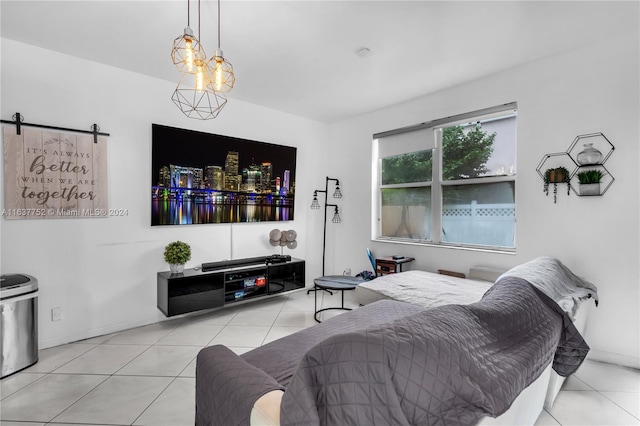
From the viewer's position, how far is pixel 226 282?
11.4ft

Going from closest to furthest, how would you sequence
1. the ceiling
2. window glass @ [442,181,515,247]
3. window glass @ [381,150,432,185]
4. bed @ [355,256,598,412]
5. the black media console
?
bed @ [355,256,598,412] < the ceiling < the black media console < window glass @ [442,181,515,247] < window glass @ [381,150,432,185]

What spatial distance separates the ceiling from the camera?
215 centimetres

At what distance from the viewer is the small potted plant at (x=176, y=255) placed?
3203 millimetres

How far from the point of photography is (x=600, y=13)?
2209 mm

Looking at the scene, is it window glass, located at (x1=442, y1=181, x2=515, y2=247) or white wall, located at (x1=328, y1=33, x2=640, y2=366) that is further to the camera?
window glass, located at (x1=442, y1=181, x2=515, y2=247)

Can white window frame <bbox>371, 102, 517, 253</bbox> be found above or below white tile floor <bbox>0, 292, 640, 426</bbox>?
above

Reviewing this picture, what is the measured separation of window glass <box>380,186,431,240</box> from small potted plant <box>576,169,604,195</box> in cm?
155

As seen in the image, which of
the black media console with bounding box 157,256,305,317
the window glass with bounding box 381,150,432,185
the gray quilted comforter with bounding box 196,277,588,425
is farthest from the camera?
the window glass with bounding box 381,150,432,185

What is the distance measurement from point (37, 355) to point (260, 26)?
3145mm

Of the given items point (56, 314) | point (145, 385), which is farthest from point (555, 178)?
point (56, 314)

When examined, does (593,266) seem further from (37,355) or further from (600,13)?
(37,355)

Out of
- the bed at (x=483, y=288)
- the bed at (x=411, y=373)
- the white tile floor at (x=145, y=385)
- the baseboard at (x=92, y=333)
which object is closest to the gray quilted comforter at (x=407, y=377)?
the bed at (x=411, y=373)

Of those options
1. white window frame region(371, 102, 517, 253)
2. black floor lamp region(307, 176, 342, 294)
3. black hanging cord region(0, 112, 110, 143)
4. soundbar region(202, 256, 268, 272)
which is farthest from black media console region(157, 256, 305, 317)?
black hanging cord region(0, 112, 110, 143)

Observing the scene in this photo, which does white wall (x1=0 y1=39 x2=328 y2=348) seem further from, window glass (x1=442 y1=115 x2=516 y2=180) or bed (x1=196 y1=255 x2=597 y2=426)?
window glass (x1=442 y1=115 x2=516 y2=180)
